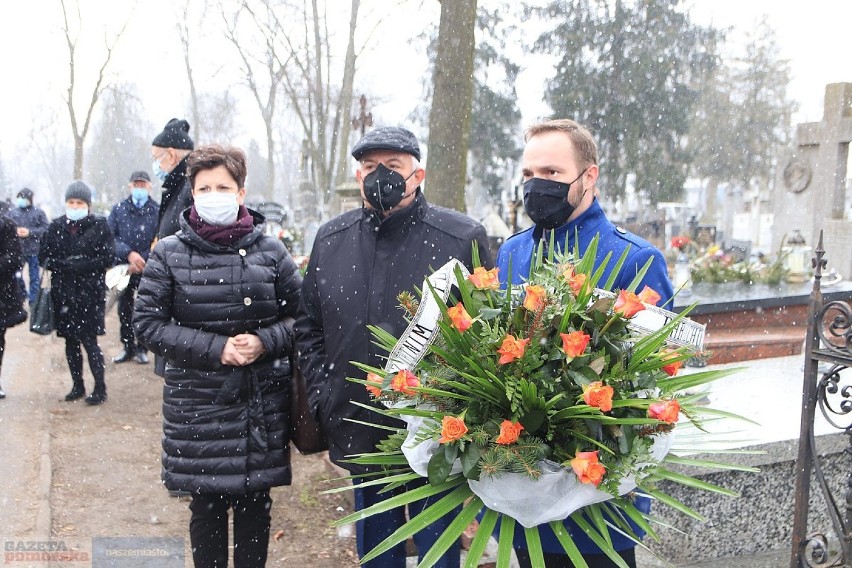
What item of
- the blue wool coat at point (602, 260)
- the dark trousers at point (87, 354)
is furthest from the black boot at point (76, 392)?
the blue wool coat at point (602, 260)

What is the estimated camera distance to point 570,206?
2.30 metres

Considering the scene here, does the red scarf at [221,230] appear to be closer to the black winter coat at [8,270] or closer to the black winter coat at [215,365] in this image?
the black winter coat at [215,365]

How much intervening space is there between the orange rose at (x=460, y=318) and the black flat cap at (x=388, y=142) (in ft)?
3.81

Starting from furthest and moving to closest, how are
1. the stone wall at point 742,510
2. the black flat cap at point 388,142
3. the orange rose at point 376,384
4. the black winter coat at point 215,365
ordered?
the stone wall at point 742,510 < the black winter coat at point 215,365 < the black flat cap at point 388,142 < the orange rose at point 376,384

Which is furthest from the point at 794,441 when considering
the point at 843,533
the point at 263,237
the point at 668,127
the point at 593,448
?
the point at 668,127

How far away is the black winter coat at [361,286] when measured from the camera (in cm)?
270

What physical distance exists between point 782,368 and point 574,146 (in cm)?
435

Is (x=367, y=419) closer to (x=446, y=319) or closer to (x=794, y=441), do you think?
(x=446, y=319)

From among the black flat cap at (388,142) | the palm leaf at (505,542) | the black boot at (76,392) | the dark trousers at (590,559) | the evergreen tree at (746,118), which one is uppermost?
the evergreen tree at (746,118)

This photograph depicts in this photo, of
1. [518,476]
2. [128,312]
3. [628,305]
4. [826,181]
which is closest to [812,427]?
[628,305]

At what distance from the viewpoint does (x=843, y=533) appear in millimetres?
2754

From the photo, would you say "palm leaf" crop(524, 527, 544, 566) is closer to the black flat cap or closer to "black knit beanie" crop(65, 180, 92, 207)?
the black flat cap

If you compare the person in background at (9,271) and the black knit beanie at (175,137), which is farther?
the person in background at (9,271)

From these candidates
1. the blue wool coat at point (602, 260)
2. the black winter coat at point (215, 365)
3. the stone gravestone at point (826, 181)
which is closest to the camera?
the blue wool coat at point (602, 260)
